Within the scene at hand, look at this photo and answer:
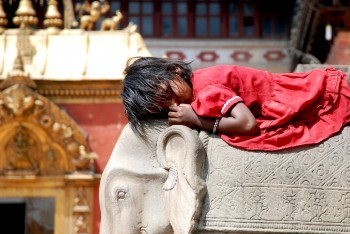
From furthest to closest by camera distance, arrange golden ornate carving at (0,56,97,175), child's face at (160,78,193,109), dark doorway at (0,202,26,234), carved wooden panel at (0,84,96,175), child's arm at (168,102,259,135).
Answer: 1. dark doorway at (0,202,26,234)
2. carved wooden panel at (0,84,96,175)
3. golden ornate carving at (0,56,97,175)
4. child's face at (160,78,193,109)
5. child's arm at (168,102,259,135)

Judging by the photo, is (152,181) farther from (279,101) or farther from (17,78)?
(17,78)

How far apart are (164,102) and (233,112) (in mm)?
337

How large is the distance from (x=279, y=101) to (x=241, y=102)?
0.75 feet

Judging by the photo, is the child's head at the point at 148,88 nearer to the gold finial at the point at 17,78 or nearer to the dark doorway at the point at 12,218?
the gold finial at the point at 17,78

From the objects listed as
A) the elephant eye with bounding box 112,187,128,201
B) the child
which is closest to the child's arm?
the child

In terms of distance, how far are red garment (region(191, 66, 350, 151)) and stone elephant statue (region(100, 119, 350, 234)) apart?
53mm

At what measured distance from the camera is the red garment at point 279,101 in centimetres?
630

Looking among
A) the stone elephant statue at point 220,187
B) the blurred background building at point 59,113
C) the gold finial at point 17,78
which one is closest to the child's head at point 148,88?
the stone elephant statue at point 220,187

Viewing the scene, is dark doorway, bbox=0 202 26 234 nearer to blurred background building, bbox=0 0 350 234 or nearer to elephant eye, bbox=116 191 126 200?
blurred background building, bbox=0 0 350 234

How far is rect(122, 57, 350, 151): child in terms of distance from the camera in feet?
20.7

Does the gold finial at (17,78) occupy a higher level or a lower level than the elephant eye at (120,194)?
lower

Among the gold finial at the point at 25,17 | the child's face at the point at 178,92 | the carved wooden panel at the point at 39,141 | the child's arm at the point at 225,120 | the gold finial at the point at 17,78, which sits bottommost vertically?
the carved wooden panel at the point at 39,141

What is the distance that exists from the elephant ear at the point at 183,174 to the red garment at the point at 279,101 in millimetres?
148

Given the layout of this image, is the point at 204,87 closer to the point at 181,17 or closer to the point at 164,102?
the point at 164,102
